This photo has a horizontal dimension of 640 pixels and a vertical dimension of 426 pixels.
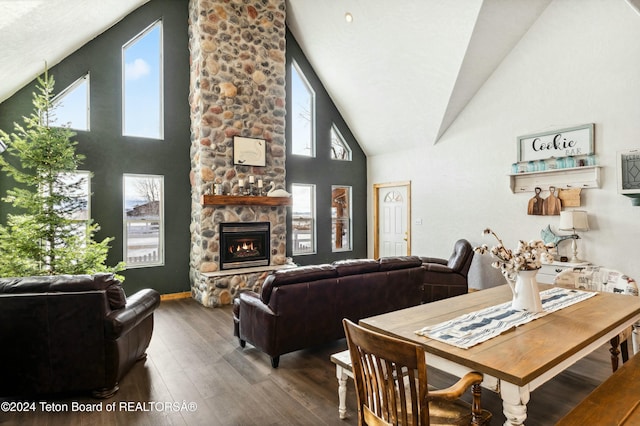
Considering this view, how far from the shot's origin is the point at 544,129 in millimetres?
5637

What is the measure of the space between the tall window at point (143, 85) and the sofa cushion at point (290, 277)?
13.7ft

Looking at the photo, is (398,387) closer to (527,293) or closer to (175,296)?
(527,293)

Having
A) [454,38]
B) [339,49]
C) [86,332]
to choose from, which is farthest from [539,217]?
[86,332]

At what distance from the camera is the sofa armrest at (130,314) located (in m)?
2.78

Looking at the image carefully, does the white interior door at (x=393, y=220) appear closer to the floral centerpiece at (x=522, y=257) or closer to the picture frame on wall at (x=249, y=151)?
the picture frame on wall at (x=249, y=151)

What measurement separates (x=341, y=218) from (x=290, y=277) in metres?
5.37

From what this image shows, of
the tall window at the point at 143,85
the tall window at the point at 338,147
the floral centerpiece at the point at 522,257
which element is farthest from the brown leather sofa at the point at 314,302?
the tall window at the point at 338,147

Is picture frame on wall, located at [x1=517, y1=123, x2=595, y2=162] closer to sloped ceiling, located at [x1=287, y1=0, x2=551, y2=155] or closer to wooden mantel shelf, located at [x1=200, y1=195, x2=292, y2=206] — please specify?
sloped ceiling, located at [x1=287, y1=0, x2=551, y2=155]

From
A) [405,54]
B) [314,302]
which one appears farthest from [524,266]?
[405,54]

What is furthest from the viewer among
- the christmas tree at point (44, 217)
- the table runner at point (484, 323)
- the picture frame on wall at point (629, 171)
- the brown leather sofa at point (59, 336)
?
the picture frame on wall at point (629, 171)

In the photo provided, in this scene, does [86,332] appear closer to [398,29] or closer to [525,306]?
[525,306]

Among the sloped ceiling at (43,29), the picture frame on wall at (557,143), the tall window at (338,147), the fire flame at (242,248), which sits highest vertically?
the sloped ceiling at (43,29)

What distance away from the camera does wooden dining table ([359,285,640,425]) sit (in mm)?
1556

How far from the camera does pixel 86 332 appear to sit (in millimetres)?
2748
